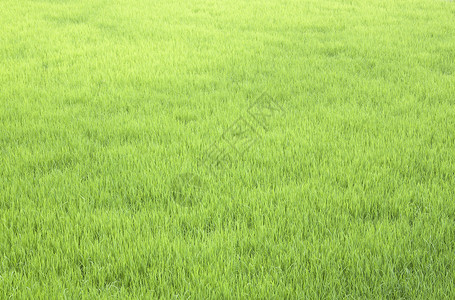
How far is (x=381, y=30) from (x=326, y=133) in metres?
5.16

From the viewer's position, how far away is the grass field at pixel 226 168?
2014 mm

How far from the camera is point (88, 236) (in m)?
2.28

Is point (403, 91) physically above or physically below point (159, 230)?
above

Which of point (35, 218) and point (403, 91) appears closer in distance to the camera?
point (35, 218)

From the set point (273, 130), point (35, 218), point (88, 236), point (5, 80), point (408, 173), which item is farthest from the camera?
point (5, 80)

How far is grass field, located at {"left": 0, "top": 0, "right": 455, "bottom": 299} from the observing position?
2014 millimetres

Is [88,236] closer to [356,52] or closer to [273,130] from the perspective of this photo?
[273,130]

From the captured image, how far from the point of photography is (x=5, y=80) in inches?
203

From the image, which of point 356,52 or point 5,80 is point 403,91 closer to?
point 356,52

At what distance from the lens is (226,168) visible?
314 cm

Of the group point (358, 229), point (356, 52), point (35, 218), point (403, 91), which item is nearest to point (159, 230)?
point (35, 218)

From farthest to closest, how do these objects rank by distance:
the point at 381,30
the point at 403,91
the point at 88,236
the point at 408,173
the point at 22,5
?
1. the point at 22,5
2. the point at 381,30
3. the point at 403,91
4. the point at 408,173
5. the point at 88,236

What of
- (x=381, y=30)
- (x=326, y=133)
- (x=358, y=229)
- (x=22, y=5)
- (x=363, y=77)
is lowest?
(x=358, y=229)

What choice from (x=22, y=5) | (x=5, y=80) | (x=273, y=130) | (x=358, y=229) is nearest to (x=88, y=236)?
(x=358, y=229)
